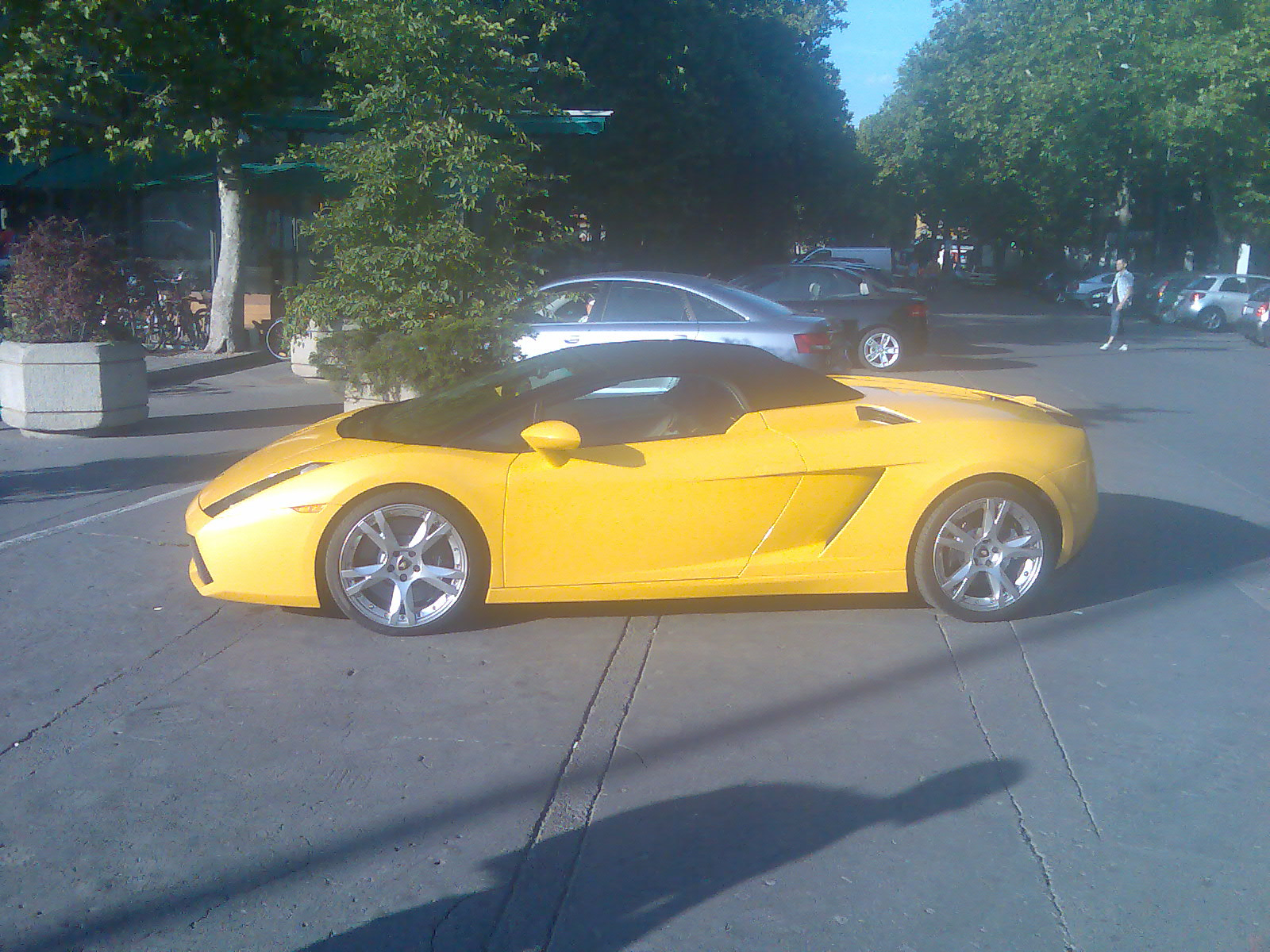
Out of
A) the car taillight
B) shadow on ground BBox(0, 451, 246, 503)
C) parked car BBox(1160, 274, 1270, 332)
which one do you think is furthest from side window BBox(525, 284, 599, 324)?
parked car BBox(1160, 274, 1270, 332)

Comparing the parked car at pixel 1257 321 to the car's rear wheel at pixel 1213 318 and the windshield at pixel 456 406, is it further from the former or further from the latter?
the windshield at pixel 456 406

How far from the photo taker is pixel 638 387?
615 centimetres

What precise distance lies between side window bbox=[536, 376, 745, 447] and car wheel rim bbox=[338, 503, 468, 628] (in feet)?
2.42

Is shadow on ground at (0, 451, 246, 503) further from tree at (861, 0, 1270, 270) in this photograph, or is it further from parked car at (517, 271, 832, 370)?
tree at (861, 0, 1270, 270)

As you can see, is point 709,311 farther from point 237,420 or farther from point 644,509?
point 644,509

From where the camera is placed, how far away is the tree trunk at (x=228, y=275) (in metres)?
18.7

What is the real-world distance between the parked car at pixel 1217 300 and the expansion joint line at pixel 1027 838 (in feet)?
112

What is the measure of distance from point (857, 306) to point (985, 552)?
13837mm

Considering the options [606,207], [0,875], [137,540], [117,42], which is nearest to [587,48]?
[606,207]

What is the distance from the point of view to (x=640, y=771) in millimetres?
4215

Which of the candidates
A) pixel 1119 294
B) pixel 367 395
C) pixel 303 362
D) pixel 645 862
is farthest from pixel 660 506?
pixel 1119 294

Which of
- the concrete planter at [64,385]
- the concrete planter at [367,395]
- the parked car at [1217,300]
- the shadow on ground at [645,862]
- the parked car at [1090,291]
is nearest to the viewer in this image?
the shadow on ground at [645,862]

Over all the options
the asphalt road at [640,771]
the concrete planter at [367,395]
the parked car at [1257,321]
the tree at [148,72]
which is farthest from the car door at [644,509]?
the parked car at [1257,321]

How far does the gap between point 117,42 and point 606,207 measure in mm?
19110
